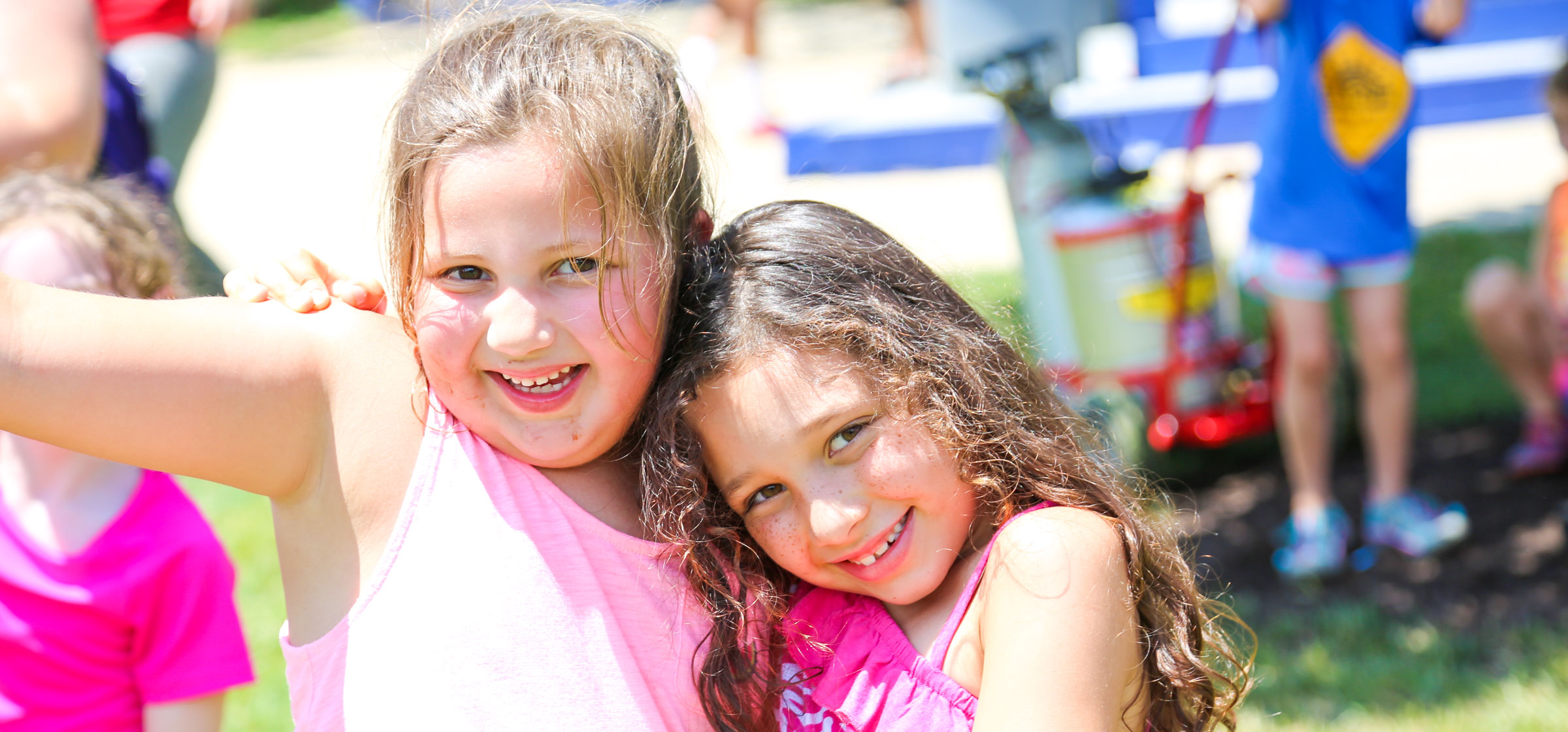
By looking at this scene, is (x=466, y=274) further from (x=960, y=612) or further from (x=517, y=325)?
(x=960, y=612)

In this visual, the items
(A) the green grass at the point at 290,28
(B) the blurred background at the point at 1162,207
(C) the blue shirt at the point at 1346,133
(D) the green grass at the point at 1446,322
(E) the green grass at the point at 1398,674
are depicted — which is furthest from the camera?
(A) the green grass at the point at 290,28

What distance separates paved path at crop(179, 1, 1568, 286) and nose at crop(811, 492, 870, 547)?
2820 mm

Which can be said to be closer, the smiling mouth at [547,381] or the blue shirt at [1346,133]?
the smiling mouth at [547,381]

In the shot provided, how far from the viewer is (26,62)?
231 cm

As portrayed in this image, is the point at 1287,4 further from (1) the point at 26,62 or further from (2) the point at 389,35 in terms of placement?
(1) the point at 26,62

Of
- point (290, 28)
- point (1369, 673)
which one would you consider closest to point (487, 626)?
point (1369, 673)

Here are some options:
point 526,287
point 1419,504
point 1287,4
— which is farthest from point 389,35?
point 1419,504

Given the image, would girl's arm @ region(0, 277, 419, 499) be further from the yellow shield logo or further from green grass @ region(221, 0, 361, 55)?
green grass @ region(221, 0, 361, 55)

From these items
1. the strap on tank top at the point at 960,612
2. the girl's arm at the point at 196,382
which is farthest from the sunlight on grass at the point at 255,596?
the strap on tank top at the point at 960,612

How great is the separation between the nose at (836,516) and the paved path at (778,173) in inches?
111

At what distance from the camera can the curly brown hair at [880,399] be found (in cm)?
149

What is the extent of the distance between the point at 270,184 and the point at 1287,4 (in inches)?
284

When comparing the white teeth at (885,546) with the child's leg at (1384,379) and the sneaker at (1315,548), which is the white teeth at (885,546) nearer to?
the sneaker at (1315,548)

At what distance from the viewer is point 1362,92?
12.0 feet
